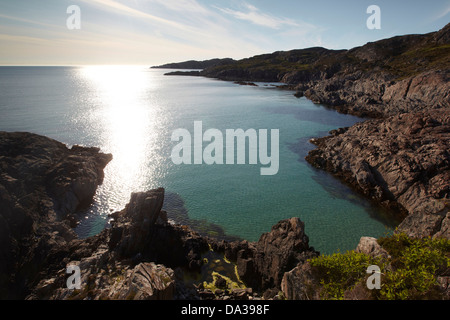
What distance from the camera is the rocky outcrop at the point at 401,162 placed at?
40.2 m

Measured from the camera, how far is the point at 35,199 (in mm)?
37312

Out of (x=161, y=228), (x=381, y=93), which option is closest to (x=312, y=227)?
(x=161, y=228)

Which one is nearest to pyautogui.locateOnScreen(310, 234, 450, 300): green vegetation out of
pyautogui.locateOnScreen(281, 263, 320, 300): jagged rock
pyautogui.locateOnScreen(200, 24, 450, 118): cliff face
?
pyautogui.locateOnScreen(281, 263, 320, 300): jagged rock

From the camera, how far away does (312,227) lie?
124 feet

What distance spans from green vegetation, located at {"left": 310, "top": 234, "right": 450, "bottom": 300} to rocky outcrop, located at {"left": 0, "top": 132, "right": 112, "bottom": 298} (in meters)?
30.8

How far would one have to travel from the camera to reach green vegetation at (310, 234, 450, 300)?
16.5m

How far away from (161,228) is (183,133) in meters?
53.2

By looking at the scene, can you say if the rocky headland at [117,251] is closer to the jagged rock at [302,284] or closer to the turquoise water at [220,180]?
the jagged rock at [302,284]

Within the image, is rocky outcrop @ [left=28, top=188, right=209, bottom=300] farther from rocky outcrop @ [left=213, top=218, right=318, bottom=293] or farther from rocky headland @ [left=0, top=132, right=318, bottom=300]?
rocky outcrop @ [left=213, top=218, right=318, bottom=293]

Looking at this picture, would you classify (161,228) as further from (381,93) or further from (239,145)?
(381,93)

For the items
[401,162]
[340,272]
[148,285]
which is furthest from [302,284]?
[401,162]

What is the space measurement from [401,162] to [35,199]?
64710mm

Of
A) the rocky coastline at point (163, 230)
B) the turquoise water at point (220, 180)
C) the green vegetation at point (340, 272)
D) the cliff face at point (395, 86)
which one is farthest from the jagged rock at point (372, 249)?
the cliff face at point (395, 86)
